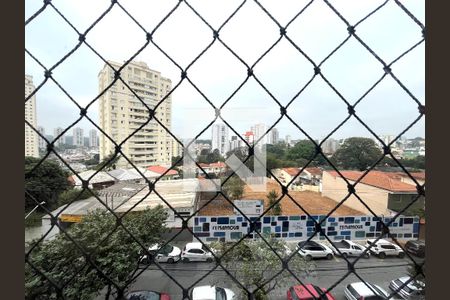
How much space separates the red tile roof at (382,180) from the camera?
529mm

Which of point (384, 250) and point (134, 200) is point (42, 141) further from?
point (384, 250)

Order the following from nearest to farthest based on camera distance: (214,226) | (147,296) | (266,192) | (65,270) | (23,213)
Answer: (23,213) → (65,270) → (147,296) → (266,192) → (214,226)

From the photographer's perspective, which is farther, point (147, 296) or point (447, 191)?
point (147, 296)

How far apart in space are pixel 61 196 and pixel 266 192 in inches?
26.0

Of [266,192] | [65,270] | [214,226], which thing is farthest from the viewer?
[214,226]

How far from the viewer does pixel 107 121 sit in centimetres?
60

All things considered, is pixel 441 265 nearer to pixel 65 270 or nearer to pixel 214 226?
pixel 65 270

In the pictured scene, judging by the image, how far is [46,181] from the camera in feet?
1.73

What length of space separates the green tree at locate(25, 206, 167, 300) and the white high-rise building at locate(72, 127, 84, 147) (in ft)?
0.58

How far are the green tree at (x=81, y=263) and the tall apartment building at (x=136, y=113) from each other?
169mm

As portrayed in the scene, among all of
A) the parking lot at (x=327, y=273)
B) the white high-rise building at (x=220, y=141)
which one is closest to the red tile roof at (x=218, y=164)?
the white high-rise building at (x=220, y=141)

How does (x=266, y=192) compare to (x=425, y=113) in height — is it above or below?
below

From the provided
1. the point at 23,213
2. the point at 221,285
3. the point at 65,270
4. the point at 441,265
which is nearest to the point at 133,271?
the point at 65,270

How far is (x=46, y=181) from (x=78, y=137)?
11 cm
